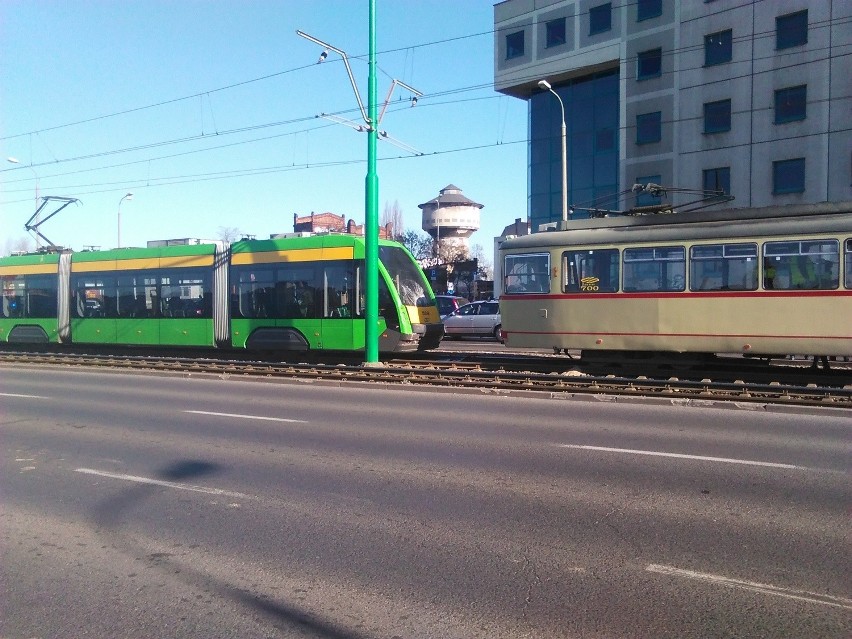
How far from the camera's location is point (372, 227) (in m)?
16.4

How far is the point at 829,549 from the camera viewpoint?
16.5ft

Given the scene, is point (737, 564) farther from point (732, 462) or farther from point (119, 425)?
point (119, 425)

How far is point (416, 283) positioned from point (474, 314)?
389 inches

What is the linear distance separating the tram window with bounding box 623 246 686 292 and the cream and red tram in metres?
0.02

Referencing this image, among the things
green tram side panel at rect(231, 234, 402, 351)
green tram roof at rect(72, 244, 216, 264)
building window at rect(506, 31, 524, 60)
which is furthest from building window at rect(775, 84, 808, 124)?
green tram roof at rect(72, 244, 216, 264)

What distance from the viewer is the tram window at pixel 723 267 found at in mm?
13195

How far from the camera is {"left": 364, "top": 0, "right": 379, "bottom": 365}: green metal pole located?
16.1m

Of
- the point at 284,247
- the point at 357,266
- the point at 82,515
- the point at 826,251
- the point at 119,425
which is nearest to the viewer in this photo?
the point at 82,515

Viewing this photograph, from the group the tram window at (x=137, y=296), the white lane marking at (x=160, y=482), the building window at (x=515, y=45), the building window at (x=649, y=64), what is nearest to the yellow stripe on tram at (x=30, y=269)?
the tram window at (x=137, y=296)

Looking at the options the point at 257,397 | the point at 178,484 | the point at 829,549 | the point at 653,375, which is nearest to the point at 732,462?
the point at 829,549

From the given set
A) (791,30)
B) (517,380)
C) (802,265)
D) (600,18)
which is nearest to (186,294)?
(517,380)

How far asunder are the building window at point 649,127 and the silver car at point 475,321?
14.1 metres

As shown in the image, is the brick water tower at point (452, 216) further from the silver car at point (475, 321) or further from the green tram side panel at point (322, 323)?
the green tram side panel at point (322, 323)

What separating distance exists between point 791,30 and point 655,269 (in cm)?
2377
